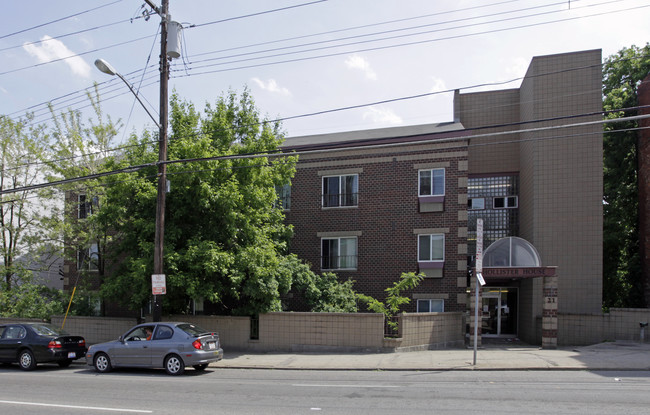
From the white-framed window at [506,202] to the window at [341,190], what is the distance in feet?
24.8

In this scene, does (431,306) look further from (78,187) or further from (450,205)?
(78,187)

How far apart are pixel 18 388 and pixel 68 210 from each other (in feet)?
42.7

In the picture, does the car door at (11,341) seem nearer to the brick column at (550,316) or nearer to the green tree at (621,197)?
the brick column at (550,316)

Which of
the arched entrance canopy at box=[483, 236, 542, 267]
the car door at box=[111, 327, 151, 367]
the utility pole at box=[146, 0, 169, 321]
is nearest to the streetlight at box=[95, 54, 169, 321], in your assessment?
the utility pole at box=[146, 0, 169, 321]

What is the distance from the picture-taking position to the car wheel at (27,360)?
15.9 metres

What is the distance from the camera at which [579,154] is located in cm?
2211

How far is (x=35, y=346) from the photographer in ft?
52.2

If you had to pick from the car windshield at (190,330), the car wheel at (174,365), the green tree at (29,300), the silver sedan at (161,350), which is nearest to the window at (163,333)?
the silver sedan at (161,350)

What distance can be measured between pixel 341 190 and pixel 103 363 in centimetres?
1242

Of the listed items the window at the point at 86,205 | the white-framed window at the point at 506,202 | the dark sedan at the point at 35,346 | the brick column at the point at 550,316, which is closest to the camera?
the dark sedan at the point at 35,346

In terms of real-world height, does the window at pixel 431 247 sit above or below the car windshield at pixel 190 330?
above

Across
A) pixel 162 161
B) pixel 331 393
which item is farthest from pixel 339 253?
pixel 331 393

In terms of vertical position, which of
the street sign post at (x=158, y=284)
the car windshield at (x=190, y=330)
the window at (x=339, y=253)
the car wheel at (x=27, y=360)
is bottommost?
the car wheel at (x=27, y=360)

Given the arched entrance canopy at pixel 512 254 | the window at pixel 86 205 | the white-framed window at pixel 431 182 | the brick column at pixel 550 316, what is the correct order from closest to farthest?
the brick column at pixel 550 316, the arched entrance canopy at pixel 512 254, the white-framed window at pixel 431 182, the window at pixel 86 205
